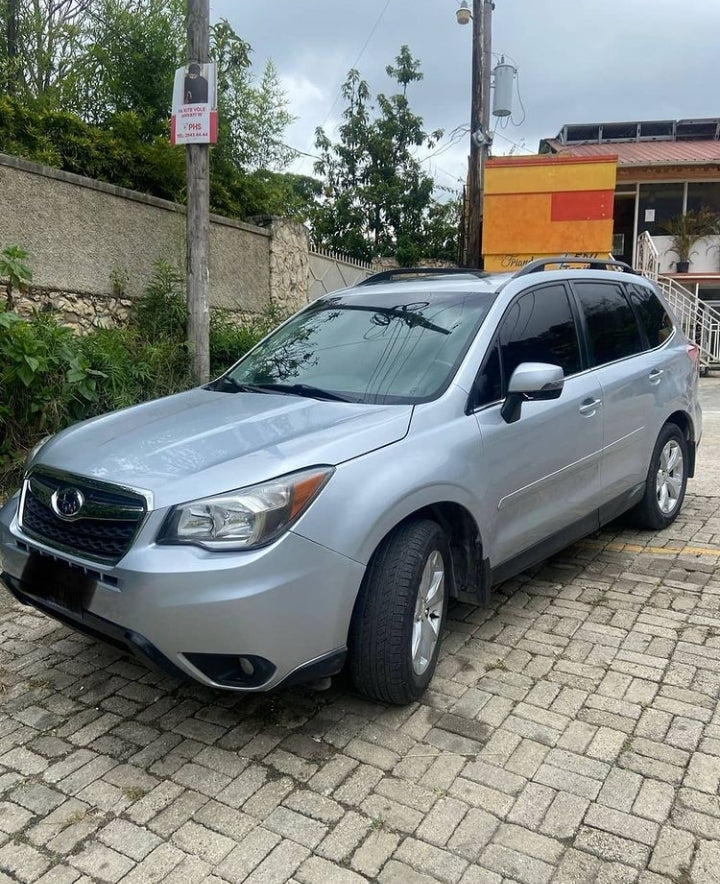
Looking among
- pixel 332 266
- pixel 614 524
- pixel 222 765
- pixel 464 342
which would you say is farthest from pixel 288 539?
pixel 332 266

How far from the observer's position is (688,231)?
19.8 metres

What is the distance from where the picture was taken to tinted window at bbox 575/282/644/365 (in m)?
4.32

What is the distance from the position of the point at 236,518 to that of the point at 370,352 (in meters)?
1.43

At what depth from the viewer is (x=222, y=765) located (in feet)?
8.80

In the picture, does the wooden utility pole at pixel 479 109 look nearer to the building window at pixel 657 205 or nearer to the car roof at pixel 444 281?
the car roof at pixel 444 281

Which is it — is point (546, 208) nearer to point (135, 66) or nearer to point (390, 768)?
point (135, 66)

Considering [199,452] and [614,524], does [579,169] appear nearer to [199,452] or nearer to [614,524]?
[614,524]

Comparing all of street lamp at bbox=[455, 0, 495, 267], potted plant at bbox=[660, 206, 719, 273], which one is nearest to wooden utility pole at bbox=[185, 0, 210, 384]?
street lamp at bbox=[455, 0, 495, 267]

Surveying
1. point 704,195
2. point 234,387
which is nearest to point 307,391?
point 234,387

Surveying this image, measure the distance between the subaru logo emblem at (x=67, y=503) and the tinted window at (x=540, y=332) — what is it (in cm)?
198

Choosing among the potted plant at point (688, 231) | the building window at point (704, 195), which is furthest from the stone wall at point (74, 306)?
the building window at point (704, 195)

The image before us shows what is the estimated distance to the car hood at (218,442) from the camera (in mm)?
2600

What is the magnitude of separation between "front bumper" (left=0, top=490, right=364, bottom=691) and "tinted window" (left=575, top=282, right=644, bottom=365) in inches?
95.7

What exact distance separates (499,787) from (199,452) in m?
1.59
